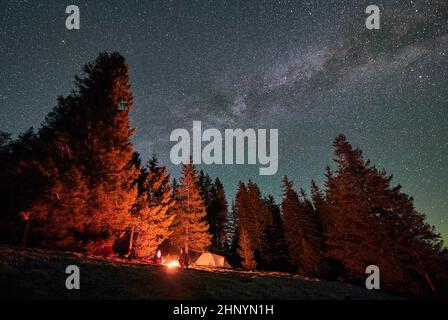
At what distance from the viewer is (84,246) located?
14.1m

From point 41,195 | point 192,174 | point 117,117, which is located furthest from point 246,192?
point 41,195

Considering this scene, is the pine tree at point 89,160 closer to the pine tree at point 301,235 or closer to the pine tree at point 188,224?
the pine tree at point 188,224

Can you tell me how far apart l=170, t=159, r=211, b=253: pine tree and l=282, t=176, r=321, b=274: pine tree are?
15.3 m

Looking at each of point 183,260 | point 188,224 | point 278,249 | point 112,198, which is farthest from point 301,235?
point 112,198

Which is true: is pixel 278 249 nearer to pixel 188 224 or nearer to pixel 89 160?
pixel 188 224

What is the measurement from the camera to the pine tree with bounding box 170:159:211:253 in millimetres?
30984

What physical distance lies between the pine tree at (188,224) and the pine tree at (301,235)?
15.3m

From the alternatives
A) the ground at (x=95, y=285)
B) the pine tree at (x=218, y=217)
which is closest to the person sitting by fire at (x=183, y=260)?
the ground at (x=95, y=285)

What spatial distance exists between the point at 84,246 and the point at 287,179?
3597 centimetres

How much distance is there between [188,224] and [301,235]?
18.8m

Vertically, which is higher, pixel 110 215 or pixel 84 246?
pixel 110 215

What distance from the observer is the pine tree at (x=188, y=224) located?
31.0m

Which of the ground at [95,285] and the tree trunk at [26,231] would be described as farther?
the tree trunk at [26,231]
